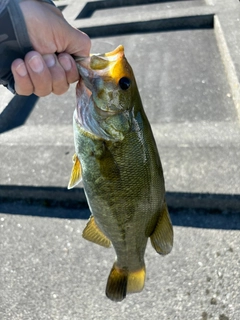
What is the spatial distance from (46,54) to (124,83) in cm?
50

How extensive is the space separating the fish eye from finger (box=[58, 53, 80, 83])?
0.32 m

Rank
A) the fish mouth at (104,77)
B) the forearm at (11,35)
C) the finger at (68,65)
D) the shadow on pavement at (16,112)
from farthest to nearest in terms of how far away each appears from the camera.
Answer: the shadow on pavement at (16,112)
the finger at (68,65)
the forearm at (11,35)
the fish mouth at (104,77)

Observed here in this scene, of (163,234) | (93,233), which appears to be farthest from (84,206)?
(163,234)

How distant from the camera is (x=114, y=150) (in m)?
1.75

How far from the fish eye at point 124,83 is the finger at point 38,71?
0.42 metres

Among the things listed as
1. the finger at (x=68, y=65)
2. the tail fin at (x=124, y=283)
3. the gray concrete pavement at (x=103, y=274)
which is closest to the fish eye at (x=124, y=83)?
the finger at (x=68, y=65)

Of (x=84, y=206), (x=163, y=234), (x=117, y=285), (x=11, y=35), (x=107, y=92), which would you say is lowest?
(x=84, y=206)

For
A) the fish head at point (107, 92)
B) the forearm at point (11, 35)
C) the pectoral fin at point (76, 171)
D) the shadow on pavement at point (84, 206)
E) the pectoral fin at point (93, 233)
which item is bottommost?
the shadow on pavement at point (84, 206)

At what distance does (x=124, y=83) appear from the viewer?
1663 millimetres

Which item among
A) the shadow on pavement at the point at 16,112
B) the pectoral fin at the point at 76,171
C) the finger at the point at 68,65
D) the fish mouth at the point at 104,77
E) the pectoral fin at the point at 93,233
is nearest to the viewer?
the fish mouth at the point at 104,77

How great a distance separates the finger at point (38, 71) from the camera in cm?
181

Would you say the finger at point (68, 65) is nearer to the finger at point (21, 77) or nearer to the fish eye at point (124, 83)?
the finger at point (21, 77)

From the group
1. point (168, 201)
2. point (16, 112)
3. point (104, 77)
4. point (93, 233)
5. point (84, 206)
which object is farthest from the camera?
point (16, 112)

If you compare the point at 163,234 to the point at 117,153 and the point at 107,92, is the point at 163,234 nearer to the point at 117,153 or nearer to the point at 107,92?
the point at 117,153
